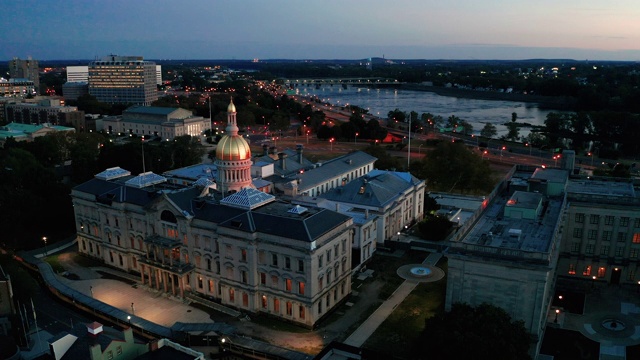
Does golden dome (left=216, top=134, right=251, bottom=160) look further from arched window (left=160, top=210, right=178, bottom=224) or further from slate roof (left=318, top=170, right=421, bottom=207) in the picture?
slate roof (left=318, top=170, right=421, bottom=207)

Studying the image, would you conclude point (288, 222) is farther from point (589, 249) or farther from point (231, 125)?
point (589, 249)

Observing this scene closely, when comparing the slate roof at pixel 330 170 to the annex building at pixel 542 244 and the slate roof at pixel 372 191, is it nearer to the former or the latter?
the slate roof at pixel 372 191

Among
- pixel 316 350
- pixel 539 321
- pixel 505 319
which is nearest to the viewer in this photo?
pixel 505 319

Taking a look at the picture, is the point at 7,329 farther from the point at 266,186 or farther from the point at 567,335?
the point at 567,335

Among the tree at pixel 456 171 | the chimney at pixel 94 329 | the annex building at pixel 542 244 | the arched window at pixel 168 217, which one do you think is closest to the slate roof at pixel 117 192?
the arched window at pixel 168 217

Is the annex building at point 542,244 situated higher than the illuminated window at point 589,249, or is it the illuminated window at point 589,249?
the annex building at point 542,244

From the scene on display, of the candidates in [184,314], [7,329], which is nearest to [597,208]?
[184,314]

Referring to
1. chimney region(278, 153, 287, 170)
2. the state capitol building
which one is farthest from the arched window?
chimney region(278, 153, 287, 170)

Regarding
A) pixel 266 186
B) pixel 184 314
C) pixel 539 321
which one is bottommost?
pixel 184 314

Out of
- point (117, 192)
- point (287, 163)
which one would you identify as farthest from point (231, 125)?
point (287, 163)
